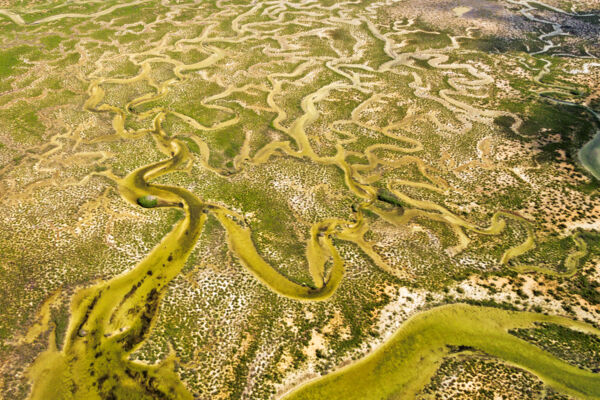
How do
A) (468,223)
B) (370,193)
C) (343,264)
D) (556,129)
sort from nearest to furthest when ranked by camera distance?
1. (343,264)
2. (468,223)
3. (370,193)
4. (556,129)

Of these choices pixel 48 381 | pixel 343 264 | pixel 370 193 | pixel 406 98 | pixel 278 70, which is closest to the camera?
pixel 48 381

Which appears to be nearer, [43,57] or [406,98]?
[406,98]

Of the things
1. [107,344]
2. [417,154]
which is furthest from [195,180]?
[417,154]

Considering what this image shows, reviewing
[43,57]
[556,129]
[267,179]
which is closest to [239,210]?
[267,179]

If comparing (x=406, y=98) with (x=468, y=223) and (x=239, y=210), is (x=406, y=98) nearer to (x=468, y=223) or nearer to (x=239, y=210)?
(x=468, y=223)

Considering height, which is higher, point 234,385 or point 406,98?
point 406,98

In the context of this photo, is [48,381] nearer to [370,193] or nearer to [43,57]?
[370,193]

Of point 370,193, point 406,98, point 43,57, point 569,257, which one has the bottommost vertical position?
point 569,257
